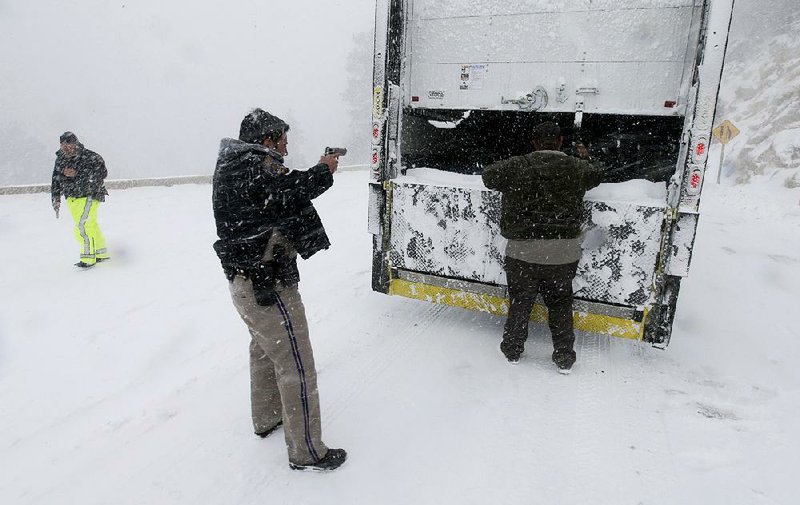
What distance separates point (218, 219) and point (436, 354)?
221cm

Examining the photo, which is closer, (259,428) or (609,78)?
(259,428)

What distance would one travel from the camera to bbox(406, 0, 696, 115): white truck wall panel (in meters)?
3.52

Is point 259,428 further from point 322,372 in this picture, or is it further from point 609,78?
point 609,78

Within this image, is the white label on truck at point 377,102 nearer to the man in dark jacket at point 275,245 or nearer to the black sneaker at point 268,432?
the man in dark jacket at point 275,245

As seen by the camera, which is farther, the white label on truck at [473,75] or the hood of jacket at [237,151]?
the white label on truck at [473,75]

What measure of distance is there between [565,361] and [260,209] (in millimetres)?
2542

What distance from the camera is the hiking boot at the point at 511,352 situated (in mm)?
3799

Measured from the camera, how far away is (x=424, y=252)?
4.30m

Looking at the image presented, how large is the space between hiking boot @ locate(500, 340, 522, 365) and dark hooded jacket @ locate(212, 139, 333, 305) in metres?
1.99

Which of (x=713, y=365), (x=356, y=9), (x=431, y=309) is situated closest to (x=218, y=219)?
(x=431, y=309)

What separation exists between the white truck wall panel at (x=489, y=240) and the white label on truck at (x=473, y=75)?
94cm

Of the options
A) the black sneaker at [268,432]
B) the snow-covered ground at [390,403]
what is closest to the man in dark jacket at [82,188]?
the snow-covered ground at [390,403]

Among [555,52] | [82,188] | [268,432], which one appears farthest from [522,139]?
[82,188]

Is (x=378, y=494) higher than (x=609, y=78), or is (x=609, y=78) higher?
(x=609, y=78)
